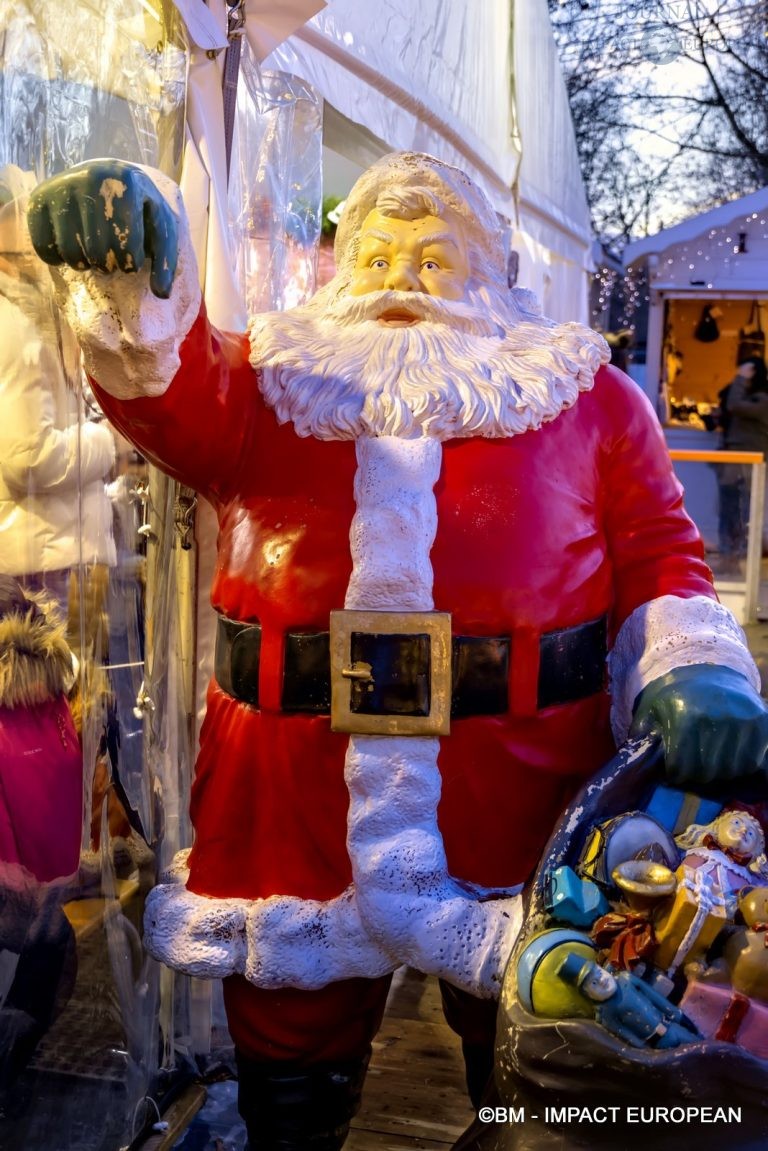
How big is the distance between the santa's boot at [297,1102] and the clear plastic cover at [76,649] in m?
0.32

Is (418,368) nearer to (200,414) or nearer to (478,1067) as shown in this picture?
(200,414)

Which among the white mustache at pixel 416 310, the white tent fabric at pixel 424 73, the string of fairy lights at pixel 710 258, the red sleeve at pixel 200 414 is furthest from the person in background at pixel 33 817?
the string of fairy lights at pixel 710 258

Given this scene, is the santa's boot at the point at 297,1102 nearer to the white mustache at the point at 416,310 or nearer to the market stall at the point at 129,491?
the market stall at the point at 129,491

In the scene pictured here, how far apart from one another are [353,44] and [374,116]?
236 mm

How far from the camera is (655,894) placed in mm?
1342

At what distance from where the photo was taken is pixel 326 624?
163 cm

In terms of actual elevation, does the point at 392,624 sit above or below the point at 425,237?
below

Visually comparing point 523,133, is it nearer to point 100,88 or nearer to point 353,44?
point 353,44

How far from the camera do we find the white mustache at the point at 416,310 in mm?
1755

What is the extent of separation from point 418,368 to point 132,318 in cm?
42

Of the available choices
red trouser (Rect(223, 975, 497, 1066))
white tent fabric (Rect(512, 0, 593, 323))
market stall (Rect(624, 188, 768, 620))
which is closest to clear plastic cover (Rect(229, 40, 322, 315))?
red trouser (Rect(223, 975, 497, 1066))

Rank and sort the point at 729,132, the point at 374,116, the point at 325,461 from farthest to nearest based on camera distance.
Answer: the point at 729,132 < the point at 374,116 < the point at 325,461

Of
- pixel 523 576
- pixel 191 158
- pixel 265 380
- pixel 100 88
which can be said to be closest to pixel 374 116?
pixel 191 158

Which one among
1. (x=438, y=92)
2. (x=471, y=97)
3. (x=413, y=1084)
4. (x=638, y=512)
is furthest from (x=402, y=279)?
(x=471, y=97)
